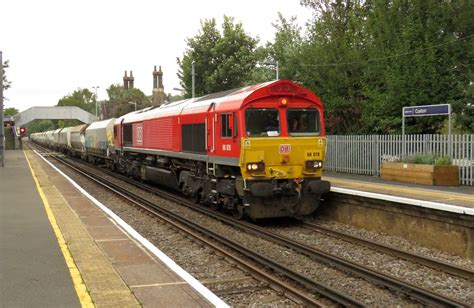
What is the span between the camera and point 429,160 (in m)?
15.8

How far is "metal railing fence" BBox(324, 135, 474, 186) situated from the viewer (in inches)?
614

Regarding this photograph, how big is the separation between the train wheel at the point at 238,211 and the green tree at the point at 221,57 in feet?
74.2

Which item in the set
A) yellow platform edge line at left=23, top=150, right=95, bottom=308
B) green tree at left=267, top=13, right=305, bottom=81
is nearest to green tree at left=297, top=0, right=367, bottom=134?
green tree at left=267, top=13, right=305, bottom=81

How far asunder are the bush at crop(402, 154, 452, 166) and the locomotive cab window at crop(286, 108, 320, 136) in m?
5.43

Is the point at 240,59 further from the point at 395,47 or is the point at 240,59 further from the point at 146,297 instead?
the point at 146,297

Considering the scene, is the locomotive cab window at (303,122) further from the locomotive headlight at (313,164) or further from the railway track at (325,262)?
the railway track at (325,262)

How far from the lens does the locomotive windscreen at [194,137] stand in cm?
1328

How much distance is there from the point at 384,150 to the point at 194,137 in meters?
8.53

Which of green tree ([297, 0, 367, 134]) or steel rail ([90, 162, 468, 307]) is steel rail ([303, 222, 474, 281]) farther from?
green tree ([297, 0, 367, 134])

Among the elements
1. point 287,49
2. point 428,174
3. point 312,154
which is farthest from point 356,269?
point 287,49

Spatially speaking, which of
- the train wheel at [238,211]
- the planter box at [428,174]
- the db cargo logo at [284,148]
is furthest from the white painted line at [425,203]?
the planter box at [428,174]

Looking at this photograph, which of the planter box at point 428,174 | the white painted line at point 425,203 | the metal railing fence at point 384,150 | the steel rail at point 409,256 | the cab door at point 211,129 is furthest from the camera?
the metal railing fence at point 384,150

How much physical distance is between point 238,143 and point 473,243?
5.11 m

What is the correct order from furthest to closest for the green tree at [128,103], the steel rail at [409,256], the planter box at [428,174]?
the green tree at [128,103], the planter box at [428,174], the steel rail at [409,256]
